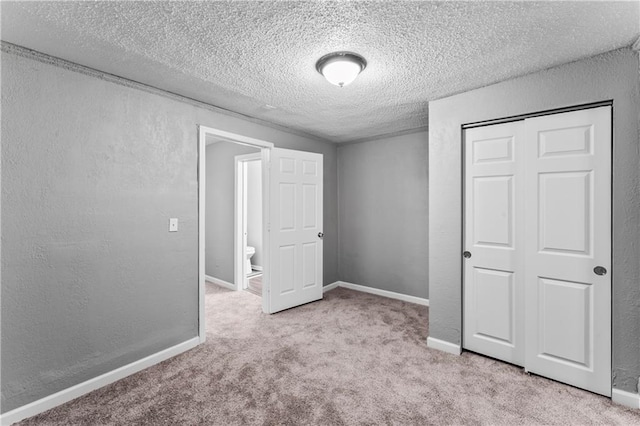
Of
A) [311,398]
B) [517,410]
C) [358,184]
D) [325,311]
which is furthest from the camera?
[358,184]

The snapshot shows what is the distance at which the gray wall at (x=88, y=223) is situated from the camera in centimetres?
193

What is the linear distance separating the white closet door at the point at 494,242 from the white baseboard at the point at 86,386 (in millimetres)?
2623

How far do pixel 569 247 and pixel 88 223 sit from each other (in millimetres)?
3513

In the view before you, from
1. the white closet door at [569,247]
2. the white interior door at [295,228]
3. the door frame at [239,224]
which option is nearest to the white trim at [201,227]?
the white interior door at [295,228]

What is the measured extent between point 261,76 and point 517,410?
2953 mm

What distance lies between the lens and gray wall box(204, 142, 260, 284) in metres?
4.66

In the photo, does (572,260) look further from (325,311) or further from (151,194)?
(151,194)

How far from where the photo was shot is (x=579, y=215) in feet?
7.09

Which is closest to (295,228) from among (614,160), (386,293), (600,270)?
(386,293)

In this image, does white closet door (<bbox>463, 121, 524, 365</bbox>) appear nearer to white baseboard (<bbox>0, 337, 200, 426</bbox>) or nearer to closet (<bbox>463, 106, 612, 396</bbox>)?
closet (<bbox>463, 106, 612, 396</bbox>)

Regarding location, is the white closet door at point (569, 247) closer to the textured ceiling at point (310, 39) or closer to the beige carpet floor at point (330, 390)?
the beige carpet floor at point (330, 390)

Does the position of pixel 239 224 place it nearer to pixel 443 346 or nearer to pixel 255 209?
pixel 255 209

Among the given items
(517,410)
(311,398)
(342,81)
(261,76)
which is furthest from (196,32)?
(517,410)

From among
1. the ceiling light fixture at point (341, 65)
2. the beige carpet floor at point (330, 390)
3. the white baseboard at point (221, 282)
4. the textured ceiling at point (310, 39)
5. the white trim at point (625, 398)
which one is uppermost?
the textured ceiling at point (310, 39)
